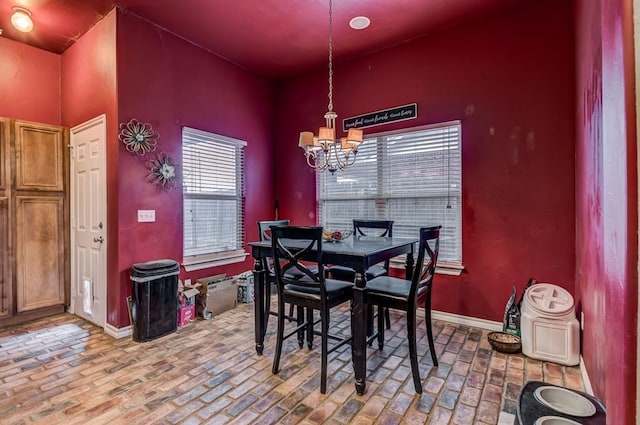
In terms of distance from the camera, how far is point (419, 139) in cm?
354

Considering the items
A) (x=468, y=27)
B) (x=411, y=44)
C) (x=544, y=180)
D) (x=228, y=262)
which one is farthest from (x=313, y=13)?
(x=228, y=262)

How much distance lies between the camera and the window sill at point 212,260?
3602 mm

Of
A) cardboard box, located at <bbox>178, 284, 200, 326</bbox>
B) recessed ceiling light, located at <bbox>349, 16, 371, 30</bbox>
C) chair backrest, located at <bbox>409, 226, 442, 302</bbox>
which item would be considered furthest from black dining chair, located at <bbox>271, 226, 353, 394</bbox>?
recessed ceiling light, located at <bbox>349, 16, 371, 30</bbox>

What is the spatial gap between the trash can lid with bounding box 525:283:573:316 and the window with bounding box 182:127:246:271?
316 cm

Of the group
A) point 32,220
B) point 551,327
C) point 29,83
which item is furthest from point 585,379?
point 29,83

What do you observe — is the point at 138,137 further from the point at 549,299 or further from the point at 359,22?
the point at 549,299

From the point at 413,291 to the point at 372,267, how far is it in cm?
111

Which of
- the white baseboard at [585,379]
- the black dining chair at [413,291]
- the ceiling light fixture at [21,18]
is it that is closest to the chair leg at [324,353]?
the black dining chair at [413,291]

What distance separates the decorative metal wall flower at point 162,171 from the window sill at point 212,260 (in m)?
0.83

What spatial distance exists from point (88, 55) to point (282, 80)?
7.53 ft

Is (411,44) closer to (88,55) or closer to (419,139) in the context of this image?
(419,139)

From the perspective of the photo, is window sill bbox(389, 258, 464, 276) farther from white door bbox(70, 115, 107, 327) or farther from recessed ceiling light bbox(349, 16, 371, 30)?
white door bbox(70, 115, 107, 327)

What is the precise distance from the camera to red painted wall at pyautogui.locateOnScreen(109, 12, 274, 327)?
119 inches

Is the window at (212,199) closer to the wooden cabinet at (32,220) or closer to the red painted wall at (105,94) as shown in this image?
the red painted wall at (105,94)
